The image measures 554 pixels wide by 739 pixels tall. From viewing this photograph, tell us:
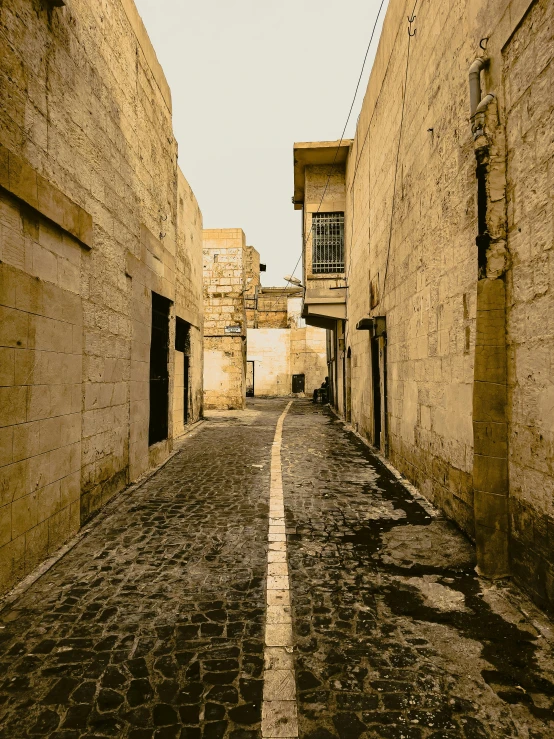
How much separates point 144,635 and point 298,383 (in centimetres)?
3011

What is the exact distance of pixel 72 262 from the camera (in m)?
4.42

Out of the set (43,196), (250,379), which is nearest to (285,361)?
(250,379)

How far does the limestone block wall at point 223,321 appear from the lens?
62.2ft

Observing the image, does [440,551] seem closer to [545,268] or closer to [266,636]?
[266,636]

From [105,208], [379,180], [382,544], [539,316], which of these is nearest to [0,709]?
[382,544]

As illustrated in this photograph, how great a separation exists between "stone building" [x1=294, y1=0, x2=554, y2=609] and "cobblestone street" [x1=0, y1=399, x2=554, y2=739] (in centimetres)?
66

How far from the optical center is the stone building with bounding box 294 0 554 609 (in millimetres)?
3066

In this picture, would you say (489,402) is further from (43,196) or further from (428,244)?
(43,196)

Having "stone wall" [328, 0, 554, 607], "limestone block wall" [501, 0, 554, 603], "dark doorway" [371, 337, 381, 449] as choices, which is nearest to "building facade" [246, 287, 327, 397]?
"dark doorway" [371, 337, 381, 449]

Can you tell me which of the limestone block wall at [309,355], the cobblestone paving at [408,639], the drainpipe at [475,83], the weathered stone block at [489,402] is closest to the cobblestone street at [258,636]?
the cobblestone paving at [408,639]

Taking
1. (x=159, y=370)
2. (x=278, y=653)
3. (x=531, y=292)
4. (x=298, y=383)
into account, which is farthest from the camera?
(x=298, y=383)

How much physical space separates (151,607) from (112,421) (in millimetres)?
→ 3170

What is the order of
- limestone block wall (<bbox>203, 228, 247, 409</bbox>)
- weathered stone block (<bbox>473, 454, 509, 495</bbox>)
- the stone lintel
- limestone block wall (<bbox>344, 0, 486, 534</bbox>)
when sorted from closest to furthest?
the stone lintel, weathered stone block (<bbox>473, 454, 509, 495</bbox>), limestone block wall (<bbox>344, 0, 486, 534</bbox>), limestone block wall (<bbox>203, 228, 247, 409</bbox>)

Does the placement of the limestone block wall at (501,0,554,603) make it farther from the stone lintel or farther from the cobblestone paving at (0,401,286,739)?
the stone lintel
